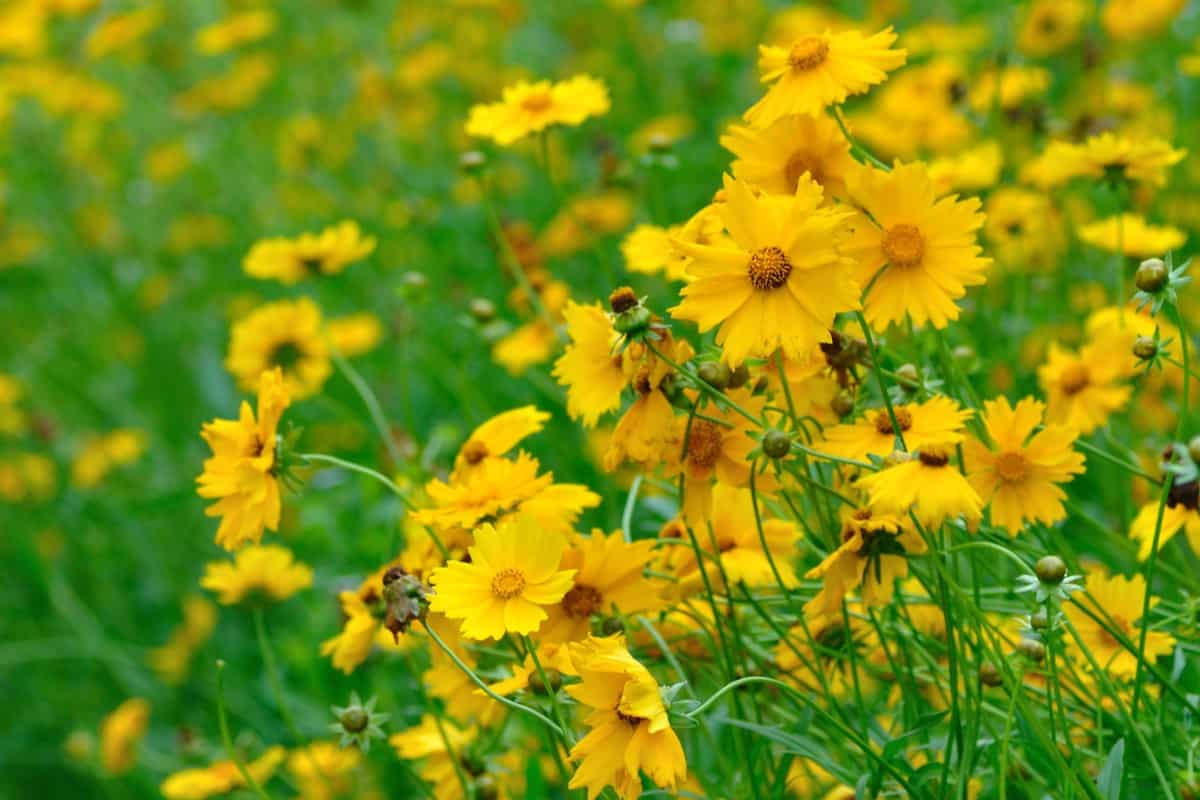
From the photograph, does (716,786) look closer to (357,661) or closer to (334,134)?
(357,661)

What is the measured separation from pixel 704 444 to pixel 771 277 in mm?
179

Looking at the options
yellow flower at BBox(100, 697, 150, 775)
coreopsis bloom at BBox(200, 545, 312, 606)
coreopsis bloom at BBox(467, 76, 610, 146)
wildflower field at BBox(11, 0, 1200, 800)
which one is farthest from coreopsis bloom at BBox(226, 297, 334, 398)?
yellow flower at BBox(100, 697, 150, 775)

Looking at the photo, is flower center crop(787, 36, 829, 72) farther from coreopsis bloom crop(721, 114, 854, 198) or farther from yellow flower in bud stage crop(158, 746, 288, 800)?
yellow flower in bud stage crop(158, 746, 288, 800)

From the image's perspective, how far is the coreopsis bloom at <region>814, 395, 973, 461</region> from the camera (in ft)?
3.01

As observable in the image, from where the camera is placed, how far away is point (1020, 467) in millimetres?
1022

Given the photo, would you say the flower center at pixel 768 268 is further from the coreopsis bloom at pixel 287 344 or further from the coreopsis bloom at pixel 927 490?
the coreopsis bloom at pixel 287 344

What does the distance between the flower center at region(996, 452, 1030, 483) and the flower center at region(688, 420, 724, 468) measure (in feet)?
0.65

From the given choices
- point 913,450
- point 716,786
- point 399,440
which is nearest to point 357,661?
point 716,786

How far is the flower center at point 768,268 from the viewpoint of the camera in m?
0.91

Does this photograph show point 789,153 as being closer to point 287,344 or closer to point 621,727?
point 621,727

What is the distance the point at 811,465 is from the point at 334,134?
2.53 meters

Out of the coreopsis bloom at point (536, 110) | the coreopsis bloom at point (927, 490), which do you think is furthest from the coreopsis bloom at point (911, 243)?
the coreopsis bloom at point (536, 110)

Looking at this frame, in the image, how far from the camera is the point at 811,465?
49.6 inches

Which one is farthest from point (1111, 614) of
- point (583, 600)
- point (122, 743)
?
point (122, 743)
